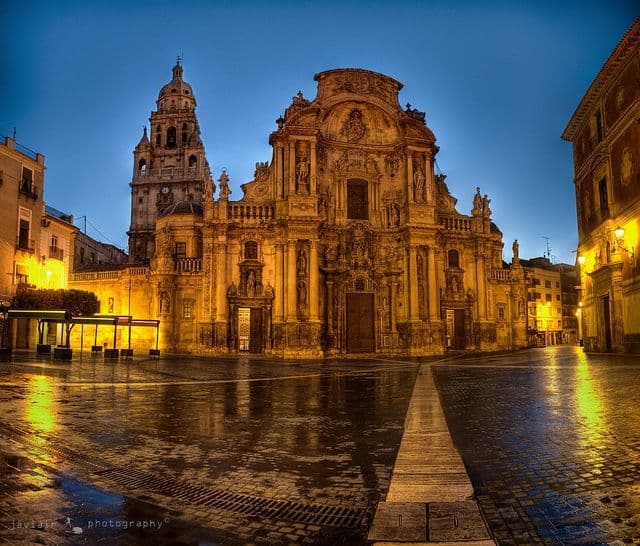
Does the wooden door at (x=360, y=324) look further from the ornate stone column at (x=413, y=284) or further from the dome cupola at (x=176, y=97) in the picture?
the dome cupola at (x=176, y=97)

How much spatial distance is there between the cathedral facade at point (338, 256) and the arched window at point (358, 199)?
85 millimetres

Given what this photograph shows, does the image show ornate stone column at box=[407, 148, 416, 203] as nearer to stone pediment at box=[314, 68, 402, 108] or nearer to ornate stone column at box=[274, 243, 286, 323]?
stone pediment at box=[314, 68, 402, 108]

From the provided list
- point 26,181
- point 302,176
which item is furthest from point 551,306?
point 26,181

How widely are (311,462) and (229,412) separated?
4295mm

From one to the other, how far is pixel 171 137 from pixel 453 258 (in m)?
56.9


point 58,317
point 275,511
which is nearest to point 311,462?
point 275,511

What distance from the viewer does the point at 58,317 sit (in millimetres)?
25047

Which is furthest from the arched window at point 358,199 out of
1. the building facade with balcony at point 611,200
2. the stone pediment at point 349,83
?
the building facade with balcony at point 611,200

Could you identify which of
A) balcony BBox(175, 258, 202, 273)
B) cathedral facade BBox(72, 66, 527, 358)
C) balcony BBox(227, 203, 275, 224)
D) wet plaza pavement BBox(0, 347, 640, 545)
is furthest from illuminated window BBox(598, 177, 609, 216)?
balcony BBox(175, 258, 202, 273)

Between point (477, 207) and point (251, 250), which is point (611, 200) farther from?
point (251, 250)

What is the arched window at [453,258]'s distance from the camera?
41.7 m

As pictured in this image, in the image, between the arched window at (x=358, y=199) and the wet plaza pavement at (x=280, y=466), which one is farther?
the arched window at (x=358, y=199)

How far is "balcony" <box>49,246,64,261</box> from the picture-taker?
42.4m

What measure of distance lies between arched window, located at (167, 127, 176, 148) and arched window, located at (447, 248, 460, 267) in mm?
55320
